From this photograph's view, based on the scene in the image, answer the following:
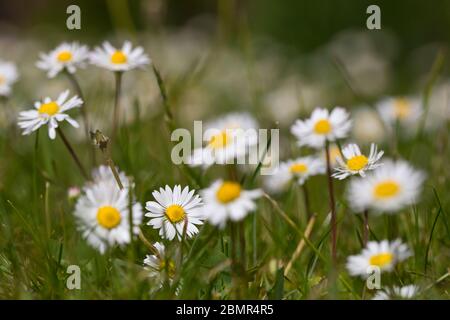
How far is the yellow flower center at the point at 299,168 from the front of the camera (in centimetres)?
156

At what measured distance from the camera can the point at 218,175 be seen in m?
2.28

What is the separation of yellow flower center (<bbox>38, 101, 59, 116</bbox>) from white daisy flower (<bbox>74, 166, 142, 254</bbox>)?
305mm

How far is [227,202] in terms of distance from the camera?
3.33 feet

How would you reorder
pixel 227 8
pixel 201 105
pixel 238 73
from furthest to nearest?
pixel 238 73, pixel 201 105, pixel 227 8

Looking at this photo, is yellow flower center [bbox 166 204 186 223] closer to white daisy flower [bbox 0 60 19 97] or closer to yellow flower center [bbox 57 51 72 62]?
yellow flower center [bbox 57 51 72 62]

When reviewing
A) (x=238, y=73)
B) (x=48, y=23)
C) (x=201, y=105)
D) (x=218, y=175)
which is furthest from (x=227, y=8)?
(x=48, y=23)

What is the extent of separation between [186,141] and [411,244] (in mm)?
643

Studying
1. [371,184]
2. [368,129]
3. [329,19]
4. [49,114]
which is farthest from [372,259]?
[329,19]

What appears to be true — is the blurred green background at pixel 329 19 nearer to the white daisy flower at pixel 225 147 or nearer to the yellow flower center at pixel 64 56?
the yellow flower center at pixel 64 56

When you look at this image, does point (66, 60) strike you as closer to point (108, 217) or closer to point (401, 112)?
point (108, 217)

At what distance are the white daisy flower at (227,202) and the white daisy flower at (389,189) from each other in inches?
5.8
